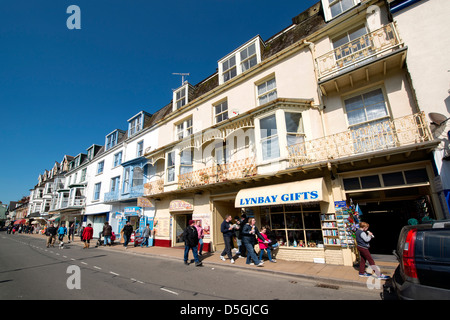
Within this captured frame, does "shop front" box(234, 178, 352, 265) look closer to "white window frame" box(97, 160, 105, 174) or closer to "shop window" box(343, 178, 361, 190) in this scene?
"shop window" box(343, 178, 361, 190)

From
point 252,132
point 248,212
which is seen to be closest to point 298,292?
point 248,212

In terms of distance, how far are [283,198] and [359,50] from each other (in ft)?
21.5

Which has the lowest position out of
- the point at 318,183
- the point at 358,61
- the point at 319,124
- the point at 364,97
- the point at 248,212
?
the point at 248,212

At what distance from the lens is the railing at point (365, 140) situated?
21.8 ft

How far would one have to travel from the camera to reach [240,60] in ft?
43.9

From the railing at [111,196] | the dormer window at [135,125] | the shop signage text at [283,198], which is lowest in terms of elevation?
the shop signage text at [283,198]

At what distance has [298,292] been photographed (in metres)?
5.16

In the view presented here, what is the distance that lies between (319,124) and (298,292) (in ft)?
21.8

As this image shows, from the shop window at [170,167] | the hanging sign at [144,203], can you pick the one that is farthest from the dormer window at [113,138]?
the shop window at [170,167]

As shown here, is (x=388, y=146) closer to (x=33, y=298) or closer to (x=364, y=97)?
(x=364, y=97)

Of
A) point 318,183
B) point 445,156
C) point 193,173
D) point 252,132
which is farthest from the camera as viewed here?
point 193,173

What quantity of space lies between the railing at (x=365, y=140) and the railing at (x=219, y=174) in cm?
225

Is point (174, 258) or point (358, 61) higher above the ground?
point (358, 61)

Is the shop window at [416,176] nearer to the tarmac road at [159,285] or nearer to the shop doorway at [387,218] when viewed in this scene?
the tarmac road at [159,285]
